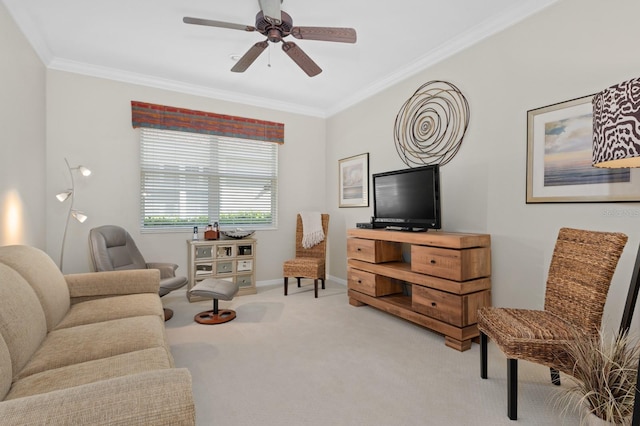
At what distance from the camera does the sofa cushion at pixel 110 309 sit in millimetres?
2006

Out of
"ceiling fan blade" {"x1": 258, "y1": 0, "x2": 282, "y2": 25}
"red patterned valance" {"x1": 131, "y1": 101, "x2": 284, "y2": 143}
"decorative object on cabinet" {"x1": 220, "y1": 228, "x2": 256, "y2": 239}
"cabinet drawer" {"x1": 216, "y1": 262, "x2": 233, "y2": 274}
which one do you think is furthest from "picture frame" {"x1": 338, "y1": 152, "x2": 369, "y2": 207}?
"ceiling fan blade" {"x1": 258, "y1": 0, "x2": 282, "y2": 25}

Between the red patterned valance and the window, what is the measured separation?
99 millimetres

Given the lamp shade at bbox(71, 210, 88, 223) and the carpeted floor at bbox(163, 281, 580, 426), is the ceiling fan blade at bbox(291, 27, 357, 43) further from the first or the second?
the lamp shade at bbox(71, 210, 88, 223)

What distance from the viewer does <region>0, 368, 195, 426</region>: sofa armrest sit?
2.71ft

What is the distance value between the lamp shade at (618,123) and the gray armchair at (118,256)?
3.46 meters

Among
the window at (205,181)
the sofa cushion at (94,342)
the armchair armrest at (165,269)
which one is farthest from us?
the window at (205,181)

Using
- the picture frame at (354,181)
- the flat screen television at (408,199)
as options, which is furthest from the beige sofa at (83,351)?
the picture frame at (354,181)

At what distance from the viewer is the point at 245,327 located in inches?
118

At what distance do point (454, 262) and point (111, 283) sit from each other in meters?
2.81

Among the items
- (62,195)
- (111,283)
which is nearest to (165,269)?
(111,283)

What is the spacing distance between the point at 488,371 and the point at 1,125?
400 centimetres

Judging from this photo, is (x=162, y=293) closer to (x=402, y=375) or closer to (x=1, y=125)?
(x=1, y=125)

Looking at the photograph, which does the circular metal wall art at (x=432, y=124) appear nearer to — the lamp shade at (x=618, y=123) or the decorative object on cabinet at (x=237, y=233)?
the lamp shade at (x=618, y=123)

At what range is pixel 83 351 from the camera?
154 cm
